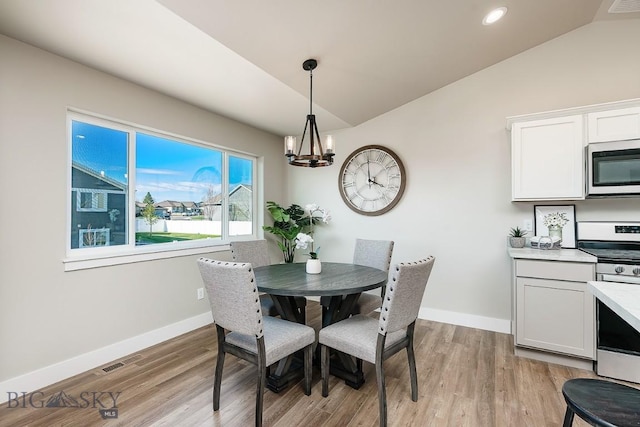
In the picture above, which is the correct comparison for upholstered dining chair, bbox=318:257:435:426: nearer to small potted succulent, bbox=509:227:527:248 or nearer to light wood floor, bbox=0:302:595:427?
light wood floor, bbox=0:302:595:427

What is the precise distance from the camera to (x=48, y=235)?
7.48ft

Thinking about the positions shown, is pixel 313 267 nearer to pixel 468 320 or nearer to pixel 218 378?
pixel 218 378

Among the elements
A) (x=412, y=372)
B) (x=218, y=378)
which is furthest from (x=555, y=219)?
(x=218, y=378)

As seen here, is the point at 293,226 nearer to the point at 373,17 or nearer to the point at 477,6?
the point at 373,17

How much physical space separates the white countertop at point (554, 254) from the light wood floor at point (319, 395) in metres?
0.89

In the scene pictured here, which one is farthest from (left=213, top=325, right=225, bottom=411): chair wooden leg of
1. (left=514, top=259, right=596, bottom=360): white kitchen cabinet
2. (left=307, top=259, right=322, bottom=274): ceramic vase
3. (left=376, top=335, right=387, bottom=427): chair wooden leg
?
(left=514, top=259, right=596, bottom=360): white kitchen cabinet

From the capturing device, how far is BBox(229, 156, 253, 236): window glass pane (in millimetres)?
4086

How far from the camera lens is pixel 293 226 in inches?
174

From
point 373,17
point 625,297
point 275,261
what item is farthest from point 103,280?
point 625,297

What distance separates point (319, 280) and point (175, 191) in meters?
2.03

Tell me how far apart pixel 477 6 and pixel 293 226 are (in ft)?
10.3

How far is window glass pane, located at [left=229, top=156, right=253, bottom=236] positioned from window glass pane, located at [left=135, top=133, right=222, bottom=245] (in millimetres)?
213

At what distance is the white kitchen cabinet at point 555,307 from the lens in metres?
2.46

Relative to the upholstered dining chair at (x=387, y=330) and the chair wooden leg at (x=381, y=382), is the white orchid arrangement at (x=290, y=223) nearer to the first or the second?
the upholstered dining chair at (x=387, y=330)
